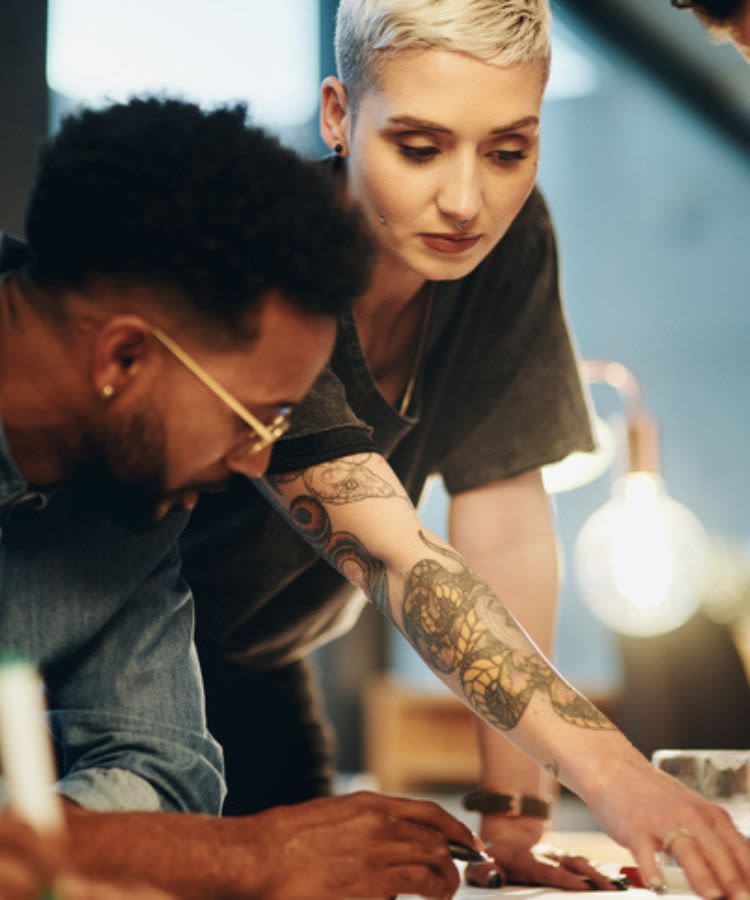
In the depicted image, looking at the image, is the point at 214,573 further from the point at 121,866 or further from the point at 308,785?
the point at 121,866

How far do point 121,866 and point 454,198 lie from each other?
2.44 ft

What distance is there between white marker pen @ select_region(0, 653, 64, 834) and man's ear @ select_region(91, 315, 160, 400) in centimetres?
51

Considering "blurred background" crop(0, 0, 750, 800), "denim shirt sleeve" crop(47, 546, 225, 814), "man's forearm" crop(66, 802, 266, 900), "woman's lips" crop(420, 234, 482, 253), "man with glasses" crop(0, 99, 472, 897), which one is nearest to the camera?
"man's forearm" crop(66, 802, 266, 900)

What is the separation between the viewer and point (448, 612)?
132 cm

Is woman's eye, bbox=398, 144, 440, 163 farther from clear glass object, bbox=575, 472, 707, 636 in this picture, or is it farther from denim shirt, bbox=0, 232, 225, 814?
clear glass object, bbox=575, 472, 707, 636

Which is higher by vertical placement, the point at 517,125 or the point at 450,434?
the point at 517,125

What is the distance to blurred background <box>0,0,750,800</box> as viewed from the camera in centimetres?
469

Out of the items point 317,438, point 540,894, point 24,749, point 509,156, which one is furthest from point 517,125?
point 24,749

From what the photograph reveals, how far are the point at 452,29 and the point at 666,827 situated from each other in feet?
2.62

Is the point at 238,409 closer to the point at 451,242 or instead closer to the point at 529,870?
the point at 451,242

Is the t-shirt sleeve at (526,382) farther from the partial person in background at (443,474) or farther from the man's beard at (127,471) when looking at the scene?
the man's beard at (127,471)

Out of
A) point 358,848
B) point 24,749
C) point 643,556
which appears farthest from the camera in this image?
point 643,556

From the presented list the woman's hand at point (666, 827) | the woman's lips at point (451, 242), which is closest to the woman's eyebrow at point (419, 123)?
the woman's lips at point (451, 242)

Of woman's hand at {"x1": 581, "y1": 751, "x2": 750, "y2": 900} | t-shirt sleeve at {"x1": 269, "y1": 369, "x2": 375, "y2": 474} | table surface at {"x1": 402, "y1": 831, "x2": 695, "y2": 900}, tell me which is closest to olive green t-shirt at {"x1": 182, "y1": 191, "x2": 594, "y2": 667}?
t-shirt sleeve at {"x1": 269, "y1": 369, "x2": 375, "y2": 474}
